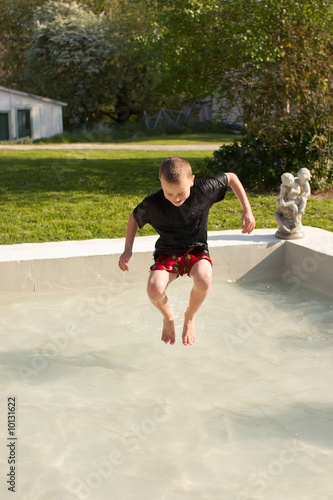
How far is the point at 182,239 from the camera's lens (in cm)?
451

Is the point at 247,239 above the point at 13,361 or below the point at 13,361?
above

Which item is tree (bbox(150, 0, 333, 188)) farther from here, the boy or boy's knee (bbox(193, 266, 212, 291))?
boy's knee (bbox(193, 266, 212, 291))

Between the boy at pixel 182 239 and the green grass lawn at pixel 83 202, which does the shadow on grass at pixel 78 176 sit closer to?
the green grass lawn at pixel 83 202

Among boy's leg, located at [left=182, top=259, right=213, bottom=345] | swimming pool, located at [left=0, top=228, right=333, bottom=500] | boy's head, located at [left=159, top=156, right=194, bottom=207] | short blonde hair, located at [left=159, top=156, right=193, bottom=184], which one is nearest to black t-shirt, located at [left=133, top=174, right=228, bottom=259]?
boy's leg, located at [left=182, top=259, right=213, bottom=345]

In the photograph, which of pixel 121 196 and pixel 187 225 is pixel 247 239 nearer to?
pixel 187 225

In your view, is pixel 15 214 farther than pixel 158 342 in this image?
Yes

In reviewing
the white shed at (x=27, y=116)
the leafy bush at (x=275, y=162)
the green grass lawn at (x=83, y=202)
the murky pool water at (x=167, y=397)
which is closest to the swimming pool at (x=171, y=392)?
the murky pool water at (x=167, y=397)

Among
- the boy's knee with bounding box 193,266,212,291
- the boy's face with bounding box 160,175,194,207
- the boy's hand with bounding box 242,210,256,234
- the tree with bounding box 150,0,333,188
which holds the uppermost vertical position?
the tree with bounding box 150,0,333,188

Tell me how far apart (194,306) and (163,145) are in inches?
739

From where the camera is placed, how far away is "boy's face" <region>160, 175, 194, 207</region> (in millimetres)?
3916

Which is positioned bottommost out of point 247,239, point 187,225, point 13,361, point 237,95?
point 13,361

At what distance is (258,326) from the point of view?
18.3 ft

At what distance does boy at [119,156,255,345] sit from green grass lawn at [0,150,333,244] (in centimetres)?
338

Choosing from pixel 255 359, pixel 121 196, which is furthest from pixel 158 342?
pixel 121 196
